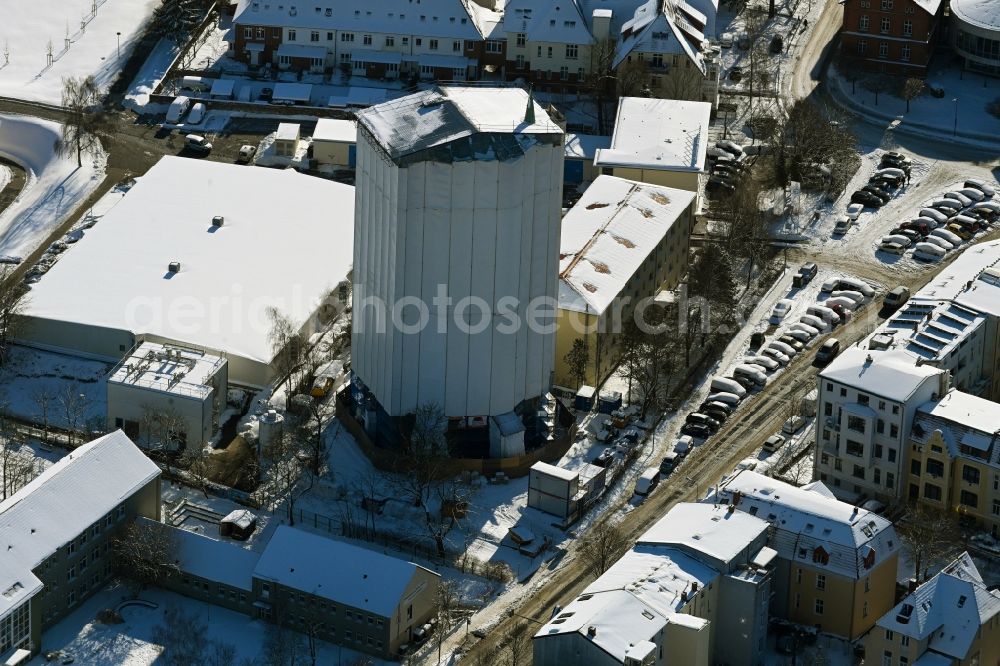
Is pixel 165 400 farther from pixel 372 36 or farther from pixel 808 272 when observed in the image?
pixel 372 36

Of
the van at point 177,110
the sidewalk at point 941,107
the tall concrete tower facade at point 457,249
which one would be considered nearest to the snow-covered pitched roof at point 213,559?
the tall concrete tower facade at point 457,249

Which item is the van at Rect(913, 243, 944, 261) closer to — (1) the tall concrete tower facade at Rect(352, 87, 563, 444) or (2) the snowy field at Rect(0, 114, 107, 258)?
(1) the tall concrete tower facade at Rect(352, 87, 563, 444)

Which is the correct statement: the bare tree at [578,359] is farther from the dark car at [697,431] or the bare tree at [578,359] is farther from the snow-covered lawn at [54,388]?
the snow-covered lawn at [54,388]

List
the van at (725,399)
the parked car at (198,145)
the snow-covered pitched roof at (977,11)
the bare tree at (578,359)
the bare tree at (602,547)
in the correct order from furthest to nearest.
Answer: the snow-covered pitched roof at (977,11) → the parked car at (198,145) → the van at (725,399) → the bare tree at (578,359) → the bare tree at (602,547)

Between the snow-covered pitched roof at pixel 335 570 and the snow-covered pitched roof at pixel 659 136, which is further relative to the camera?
the snow-covered pitched roof at pixel 659 136

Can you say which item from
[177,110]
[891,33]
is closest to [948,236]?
[891,33]

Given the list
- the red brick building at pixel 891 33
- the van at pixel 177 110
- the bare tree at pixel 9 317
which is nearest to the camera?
the bare tree at pixel 9 317

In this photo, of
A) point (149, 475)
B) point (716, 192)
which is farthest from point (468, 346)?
point (716, 192)
